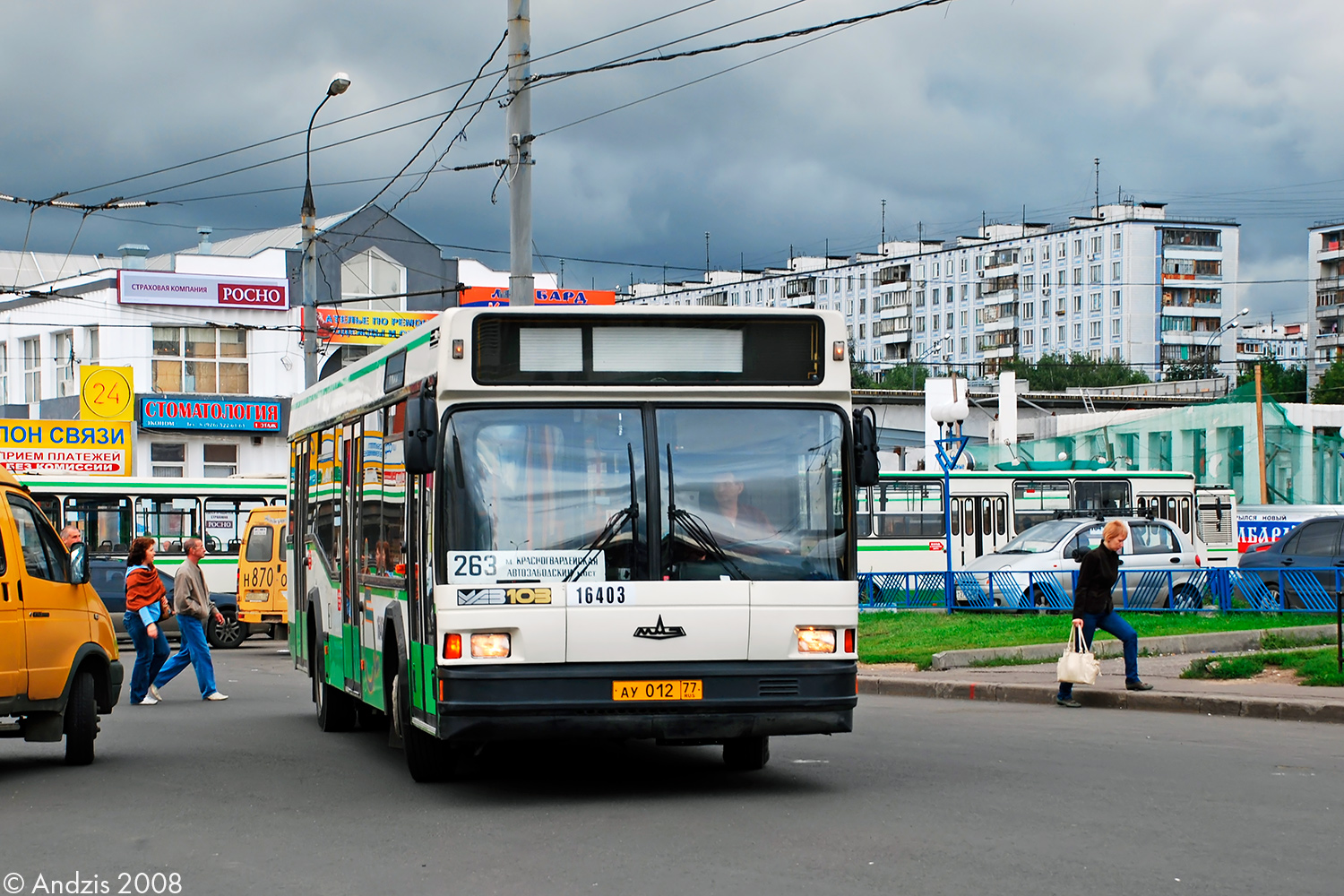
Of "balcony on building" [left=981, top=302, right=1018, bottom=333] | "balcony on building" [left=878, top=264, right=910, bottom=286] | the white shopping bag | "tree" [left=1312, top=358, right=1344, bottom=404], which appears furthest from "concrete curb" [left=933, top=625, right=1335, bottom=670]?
"balcony on building" [left=878, top=264, right=910, bottom=286]

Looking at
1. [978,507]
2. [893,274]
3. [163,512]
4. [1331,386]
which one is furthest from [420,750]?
[893,274]

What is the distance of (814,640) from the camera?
9305mm

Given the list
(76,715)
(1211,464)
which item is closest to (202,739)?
(76,715)

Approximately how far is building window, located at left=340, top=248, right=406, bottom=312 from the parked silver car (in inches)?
1235

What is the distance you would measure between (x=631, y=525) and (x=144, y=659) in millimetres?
10111

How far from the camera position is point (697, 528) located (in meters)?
9.25

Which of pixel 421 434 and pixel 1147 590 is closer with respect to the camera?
pixel 421 434

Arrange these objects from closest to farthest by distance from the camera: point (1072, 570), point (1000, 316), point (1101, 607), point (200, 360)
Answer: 1. point (1101, 607)
2. point (1072, 570)
3. point (200, 360)
4. point (1000, 316)

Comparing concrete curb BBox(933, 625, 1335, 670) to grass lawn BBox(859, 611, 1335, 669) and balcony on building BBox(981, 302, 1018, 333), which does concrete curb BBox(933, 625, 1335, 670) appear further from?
balcony on building BBox(981, 302, 1018, 333)

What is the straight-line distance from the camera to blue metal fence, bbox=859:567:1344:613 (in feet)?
74.1

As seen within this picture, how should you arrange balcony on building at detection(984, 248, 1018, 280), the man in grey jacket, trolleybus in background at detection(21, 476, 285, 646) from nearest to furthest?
the man in grey jacket
trolleybus in background at detection(21, 476, 285, 646)
balcony on building at detection(984, 248, 1018, 280)

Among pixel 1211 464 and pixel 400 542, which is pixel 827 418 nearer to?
pixel 400 542

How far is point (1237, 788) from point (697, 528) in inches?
146

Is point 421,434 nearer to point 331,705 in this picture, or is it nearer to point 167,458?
point 331,705
